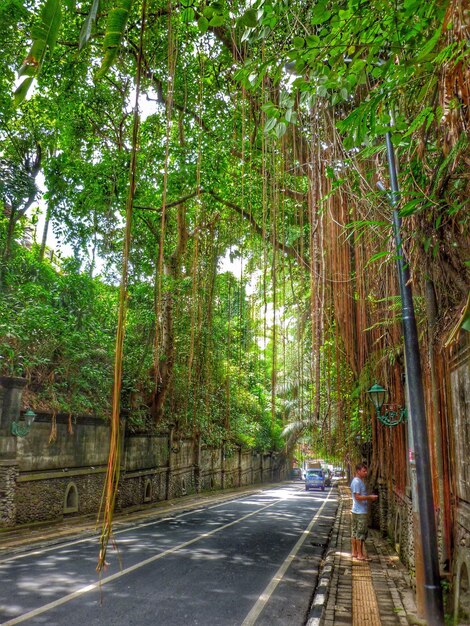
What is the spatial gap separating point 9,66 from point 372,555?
11.4 metres

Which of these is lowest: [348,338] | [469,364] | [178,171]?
[469,364]

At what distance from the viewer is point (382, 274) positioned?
6461 mm

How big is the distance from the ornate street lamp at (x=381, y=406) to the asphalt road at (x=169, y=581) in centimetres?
250

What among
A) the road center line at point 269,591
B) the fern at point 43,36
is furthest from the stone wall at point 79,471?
the fern at point 43,36

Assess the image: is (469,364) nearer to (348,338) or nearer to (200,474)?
(348,338)

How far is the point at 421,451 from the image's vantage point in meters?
4.51

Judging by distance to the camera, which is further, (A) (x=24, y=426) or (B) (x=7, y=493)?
(A) (x=24, y=426)

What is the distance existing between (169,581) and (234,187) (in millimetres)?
7890

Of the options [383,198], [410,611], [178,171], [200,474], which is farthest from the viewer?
[200,474]

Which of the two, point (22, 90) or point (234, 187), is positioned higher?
point (234, 187)

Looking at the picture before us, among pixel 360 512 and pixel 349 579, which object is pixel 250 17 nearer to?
pixel 349 579

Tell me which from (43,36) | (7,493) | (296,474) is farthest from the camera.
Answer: (296,474)

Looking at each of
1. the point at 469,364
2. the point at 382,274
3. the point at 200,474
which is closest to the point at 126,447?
the point at 200,474

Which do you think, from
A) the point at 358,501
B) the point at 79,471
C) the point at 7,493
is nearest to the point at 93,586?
the point at 358,501
